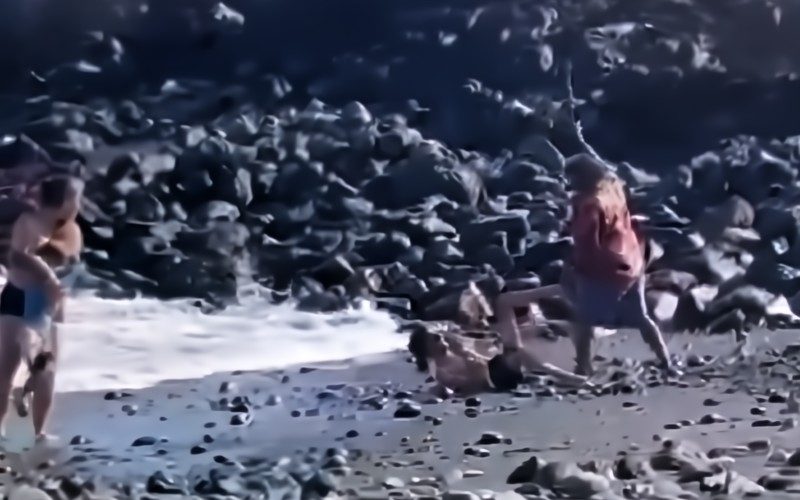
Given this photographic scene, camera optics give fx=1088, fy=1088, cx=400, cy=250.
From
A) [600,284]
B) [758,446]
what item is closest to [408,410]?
[600,284]

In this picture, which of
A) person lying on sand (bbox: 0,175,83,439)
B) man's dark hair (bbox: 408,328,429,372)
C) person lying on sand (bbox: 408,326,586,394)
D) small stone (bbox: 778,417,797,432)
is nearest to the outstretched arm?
person lying on sand (bbox: 408,326,586,394)

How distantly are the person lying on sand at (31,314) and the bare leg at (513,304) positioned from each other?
46 cm

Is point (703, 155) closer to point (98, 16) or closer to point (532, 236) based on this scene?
point (532, 236)

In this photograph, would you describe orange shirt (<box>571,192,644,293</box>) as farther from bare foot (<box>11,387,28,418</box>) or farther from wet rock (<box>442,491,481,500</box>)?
bare foot (<box>11,387,28,418</box>)

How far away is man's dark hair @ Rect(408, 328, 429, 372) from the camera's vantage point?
117cm

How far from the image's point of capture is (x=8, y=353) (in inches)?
44.8

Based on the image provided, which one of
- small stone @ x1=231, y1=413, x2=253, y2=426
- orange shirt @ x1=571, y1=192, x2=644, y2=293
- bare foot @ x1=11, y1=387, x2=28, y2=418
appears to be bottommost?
small stone @ x1=231, y1=413, x2=253, y2=426

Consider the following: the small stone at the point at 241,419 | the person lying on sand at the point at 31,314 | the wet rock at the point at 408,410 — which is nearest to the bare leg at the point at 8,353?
the person lying on sand at the point at 31,314

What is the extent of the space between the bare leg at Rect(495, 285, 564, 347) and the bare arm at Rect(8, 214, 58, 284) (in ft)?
1.55

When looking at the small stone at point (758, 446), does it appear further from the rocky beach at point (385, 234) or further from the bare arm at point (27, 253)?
the bare arm at point (27, 253)

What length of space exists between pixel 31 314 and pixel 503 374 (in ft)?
1.65

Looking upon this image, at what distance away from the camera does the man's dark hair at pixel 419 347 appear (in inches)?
45.9

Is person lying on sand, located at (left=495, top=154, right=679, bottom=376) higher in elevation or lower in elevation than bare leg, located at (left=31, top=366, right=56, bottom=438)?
higher

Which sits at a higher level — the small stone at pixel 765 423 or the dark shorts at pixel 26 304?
the dark shorts at pixel 26 304
